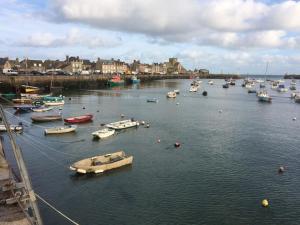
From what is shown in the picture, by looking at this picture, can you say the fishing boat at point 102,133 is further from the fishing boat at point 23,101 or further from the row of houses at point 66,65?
the row of houses at point 66,65

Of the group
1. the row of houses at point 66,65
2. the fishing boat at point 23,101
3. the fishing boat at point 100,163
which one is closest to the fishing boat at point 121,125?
the fishing boat at point 100,163

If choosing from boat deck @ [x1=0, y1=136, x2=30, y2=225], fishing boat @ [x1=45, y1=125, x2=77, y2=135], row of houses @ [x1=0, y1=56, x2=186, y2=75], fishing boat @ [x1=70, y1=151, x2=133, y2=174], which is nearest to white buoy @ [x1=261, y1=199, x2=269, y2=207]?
fishing boat @ [x1=70, y1=151, x2=133, y2=174]

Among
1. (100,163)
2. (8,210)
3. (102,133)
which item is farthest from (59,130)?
(8,210)

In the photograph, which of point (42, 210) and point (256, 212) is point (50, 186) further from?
point (256, 212)

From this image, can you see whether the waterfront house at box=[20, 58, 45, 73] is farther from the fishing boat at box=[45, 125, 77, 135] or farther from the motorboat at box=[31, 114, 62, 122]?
the fishing boat at box=[45, 125, 77, 135]

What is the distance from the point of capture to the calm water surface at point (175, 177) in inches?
902

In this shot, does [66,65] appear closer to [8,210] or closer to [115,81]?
[115,81]

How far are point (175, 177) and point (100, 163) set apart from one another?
729cm

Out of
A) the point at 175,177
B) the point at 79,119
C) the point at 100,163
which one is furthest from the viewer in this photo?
the point at 79,119

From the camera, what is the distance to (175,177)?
29547 mm

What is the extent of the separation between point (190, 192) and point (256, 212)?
5356 mm

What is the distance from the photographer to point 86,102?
82.4 meters

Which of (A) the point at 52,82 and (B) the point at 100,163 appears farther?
(A) the point at 52,82

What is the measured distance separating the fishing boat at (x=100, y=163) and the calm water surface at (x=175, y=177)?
67cm
